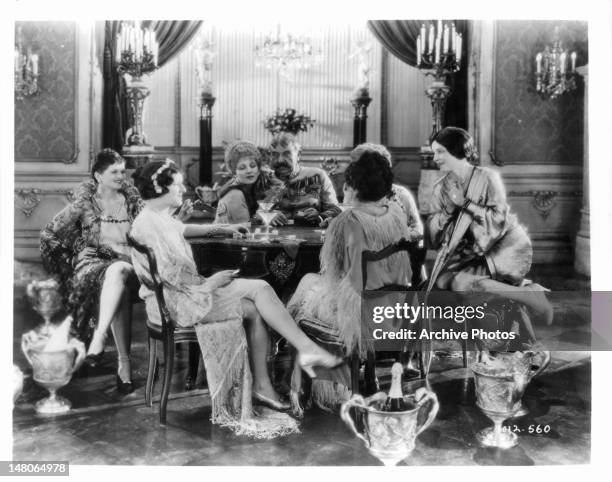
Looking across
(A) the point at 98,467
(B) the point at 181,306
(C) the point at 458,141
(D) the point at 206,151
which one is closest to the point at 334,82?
(D) the point at 206,151

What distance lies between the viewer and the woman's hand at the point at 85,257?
324 cm

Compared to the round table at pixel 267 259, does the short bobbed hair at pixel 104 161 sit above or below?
above

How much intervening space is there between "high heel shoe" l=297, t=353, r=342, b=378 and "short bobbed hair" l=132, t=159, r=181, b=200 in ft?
2.83

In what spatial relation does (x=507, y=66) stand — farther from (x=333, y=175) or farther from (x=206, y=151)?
(x=206, y=151)

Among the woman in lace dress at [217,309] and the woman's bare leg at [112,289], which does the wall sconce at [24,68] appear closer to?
the woman in lace dress at [217,309]

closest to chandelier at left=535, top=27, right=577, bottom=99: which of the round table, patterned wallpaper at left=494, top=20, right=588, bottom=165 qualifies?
patterned wallpaper at left=494, top=20, right=588, bottom=165

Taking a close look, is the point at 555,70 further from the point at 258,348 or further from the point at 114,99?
the point at 114,99

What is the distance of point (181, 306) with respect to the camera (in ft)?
9.56

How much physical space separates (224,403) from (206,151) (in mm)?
3618

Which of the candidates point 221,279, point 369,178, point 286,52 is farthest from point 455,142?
point 286,52

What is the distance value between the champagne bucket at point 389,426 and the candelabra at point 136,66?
82.3 inches

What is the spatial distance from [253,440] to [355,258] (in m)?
0.79

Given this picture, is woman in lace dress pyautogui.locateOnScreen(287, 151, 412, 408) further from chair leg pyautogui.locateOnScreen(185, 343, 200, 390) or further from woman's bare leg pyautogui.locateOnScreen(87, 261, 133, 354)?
woman's bare leg pyautogui.locateOnScreen(87, 261, 133, 354)

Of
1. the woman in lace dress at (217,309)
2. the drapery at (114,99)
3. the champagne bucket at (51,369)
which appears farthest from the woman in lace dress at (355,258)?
the drapery at (114,99)
